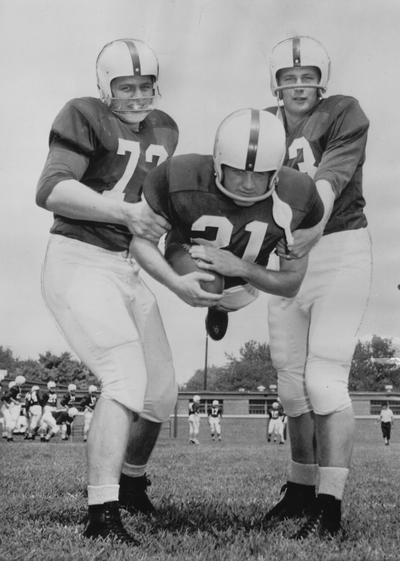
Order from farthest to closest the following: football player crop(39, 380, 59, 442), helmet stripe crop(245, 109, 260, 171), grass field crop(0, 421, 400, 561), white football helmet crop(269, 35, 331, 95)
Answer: football player crop(39, 380, 59, 442), white football helmet crop(269, 35, 331, 95), helmet stripe crop(245, 109, 260, 171), grass field crop(0, 421, 400, 561)

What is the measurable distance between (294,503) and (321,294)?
103cm

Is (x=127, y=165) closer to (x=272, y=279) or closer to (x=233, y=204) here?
(x=233, y=204)

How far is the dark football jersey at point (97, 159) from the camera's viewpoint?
321 centimetres

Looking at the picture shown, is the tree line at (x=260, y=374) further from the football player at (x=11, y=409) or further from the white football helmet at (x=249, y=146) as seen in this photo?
the white football helmet at (x=249, y=146)

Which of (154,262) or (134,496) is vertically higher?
(154,262)

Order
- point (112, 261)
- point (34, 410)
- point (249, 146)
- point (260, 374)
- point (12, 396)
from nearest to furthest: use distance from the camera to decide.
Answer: point (249, 146), point (112, 261), point (12, 396), point (34, 410), point (260, 374)

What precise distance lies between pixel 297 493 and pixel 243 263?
1.28 meters

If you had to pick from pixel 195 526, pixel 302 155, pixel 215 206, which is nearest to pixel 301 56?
pixel 302 155

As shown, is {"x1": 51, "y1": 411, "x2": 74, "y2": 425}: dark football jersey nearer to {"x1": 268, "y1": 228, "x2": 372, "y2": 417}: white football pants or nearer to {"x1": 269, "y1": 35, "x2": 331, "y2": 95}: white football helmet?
{"x1": 268, "y1": 228, "x2": 372, "y2": 417}: white football pants

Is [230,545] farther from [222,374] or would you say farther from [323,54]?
[222,374]

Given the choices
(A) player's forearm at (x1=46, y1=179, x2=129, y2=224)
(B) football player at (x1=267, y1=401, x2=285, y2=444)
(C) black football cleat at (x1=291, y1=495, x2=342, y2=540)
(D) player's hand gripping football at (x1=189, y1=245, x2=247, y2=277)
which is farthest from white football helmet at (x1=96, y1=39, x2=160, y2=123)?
(B) football player at (x1=267, y1=401, x2=285, y2=444)

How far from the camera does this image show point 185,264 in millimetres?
3090

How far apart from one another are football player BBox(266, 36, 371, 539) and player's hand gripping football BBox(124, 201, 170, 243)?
0.54 metres

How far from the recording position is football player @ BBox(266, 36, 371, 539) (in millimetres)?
3229
